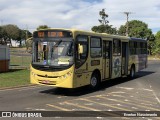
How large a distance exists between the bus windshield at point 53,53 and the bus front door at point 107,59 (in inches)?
149

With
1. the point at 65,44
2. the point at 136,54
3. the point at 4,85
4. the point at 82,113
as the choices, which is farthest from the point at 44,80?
the point at 136,54

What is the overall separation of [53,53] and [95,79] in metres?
3.25

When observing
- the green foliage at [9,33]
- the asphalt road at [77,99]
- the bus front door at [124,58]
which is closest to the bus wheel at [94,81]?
the asphalt road at [77,99]

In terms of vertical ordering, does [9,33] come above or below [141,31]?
below

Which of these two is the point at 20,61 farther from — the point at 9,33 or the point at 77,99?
the point at 9,33

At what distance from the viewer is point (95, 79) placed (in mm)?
16688

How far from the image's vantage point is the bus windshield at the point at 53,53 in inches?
559

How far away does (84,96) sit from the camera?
14.3 metres

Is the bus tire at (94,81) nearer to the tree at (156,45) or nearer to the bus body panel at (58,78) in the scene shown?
the bus body panel at (58,78)

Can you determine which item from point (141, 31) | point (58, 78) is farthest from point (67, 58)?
point (141, 31)

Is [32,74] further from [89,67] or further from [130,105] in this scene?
[130,105]

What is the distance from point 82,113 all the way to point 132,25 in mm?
108535

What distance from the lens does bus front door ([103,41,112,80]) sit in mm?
17609

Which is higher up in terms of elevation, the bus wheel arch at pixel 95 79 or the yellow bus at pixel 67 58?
the yellow bus at pixel 67 58
